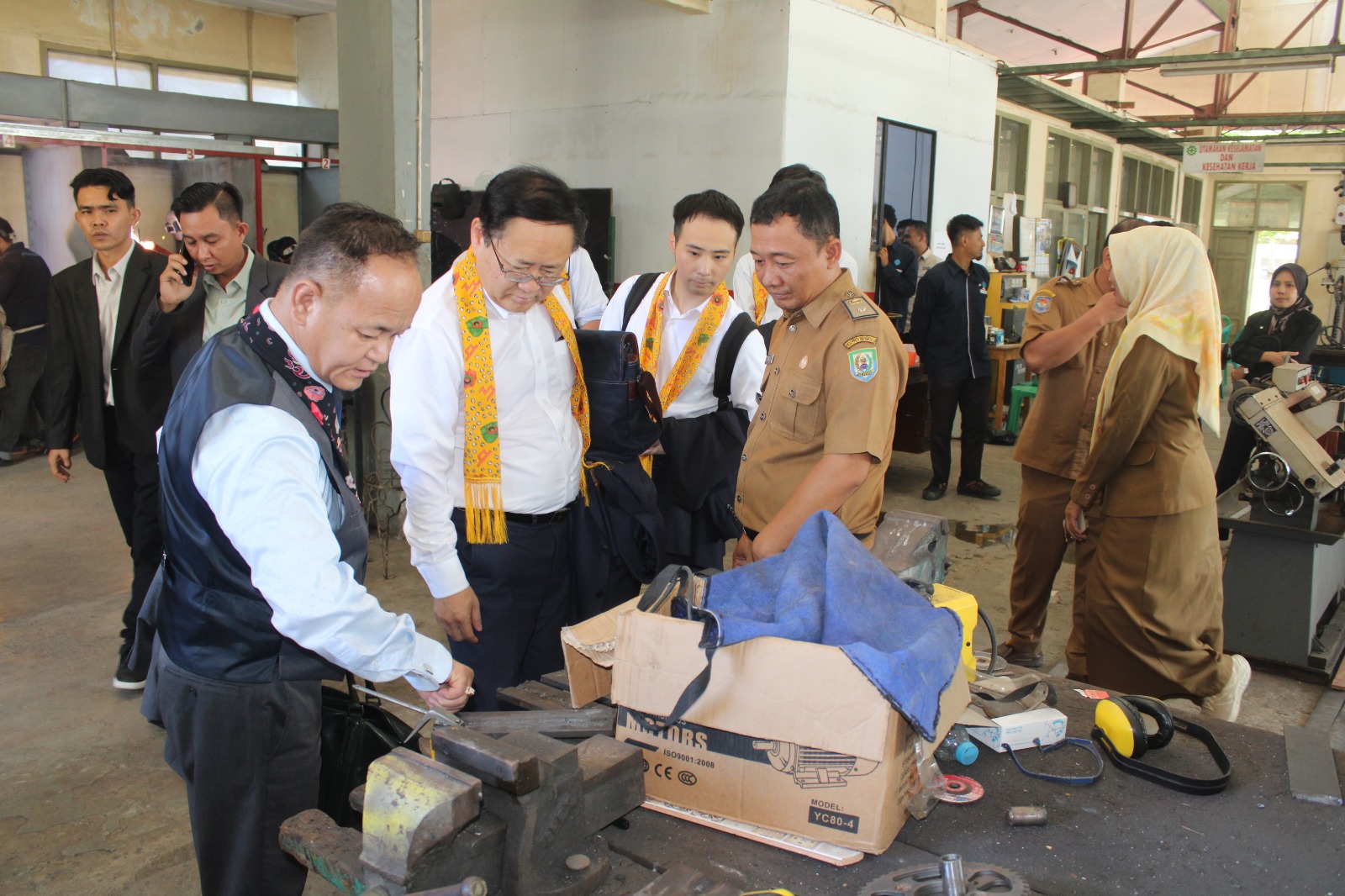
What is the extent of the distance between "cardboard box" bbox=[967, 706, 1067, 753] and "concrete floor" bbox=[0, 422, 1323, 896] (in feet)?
5.11

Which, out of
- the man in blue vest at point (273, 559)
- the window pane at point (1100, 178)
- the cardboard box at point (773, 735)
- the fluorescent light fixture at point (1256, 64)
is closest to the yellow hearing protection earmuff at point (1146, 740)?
the cardboard box at point (773, 735)

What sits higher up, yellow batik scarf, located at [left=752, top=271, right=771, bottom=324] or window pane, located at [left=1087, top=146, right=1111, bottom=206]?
window pane, located at [left=1087, top=146, right=1111, bottom=206]

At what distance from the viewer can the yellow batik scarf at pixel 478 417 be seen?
1.87 meters

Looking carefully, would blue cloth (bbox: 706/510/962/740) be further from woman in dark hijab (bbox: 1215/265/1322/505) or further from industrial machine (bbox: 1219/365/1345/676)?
woman in dark hijab (bbox: 1215/265/1322/505)

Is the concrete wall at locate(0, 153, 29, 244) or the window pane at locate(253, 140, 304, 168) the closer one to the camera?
the concrete wall at locate(0, 153, 29, 244)

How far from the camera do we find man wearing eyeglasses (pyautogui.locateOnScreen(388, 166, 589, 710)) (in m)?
1.82

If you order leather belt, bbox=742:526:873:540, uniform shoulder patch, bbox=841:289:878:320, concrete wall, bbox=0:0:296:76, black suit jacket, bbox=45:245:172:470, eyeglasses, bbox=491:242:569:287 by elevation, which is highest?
concrete wall, bbox=0:0:296:76

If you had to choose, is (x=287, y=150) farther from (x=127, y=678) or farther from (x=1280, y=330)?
(x=1280, y=330)

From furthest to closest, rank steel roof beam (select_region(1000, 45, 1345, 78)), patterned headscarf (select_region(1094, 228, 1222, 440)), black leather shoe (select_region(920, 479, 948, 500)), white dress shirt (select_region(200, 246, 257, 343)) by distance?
steel roof beam (select_region(1000, 45, 1345, 78)) < black leather shoe (select_region(920, 479, 948, 500)) < white dress shirt (select_region(200, 246, 257, 343)) < patterned headscarf (select_region(1094, 228, 1222, 440))

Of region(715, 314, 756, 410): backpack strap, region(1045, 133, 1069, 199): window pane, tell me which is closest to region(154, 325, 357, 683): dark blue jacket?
region(715, 314, 756, 410): backpack strap

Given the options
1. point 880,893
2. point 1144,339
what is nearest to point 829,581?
point 880,893

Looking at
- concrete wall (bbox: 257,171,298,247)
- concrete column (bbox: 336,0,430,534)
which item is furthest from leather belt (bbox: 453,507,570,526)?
concrete wall (bbox: 257,171,298,247)

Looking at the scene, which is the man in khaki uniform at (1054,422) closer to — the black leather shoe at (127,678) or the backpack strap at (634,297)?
the backpack strap at (634,297)

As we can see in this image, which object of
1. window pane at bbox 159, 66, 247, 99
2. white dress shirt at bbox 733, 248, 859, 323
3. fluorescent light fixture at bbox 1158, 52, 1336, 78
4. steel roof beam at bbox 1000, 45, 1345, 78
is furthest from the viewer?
window pane at bbox 159, 66, 247, 99
